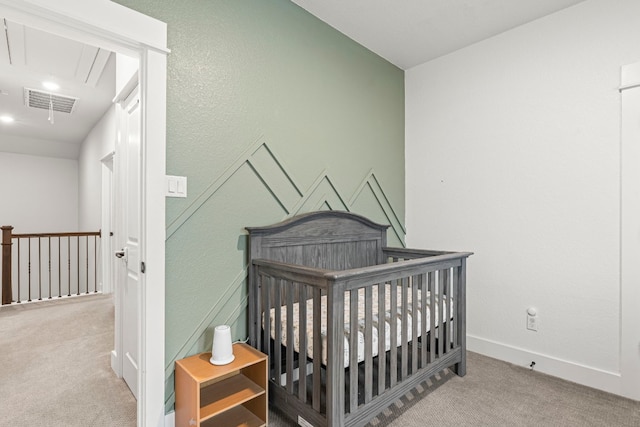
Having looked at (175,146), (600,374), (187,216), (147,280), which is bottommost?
(600,374)

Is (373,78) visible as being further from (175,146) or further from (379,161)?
(175,146)

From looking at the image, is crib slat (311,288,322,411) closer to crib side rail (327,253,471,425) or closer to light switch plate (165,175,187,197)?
crib side rail (327,253,471,425)

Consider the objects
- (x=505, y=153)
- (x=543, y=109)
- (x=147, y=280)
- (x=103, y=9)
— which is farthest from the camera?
(x=505, y=153)

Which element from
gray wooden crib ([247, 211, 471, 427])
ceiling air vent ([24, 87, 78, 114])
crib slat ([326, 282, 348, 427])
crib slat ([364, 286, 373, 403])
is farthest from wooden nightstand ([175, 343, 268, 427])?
ceiling air vent ([24, 87, 78, 114])

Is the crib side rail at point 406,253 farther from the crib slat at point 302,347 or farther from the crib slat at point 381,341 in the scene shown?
the crib slat at point 302,347

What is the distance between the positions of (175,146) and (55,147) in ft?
18.9

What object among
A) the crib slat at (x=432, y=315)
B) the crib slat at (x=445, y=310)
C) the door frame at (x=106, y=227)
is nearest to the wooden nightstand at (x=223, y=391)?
the crib slat at (x=432, y=315)

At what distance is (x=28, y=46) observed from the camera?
257 cm

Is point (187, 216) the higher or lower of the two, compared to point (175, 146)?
lower

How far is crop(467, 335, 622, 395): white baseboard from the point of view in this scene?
6.61 feet

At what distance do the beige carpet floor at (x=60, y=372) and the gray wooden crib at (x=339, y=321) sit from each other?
2.93 ft

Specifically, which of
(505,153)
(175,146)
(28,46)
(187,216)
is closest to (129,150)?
(175,146)

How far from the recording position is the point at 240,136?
6.28 feet

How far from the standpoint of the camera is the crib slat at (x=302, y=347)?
1537 mm
